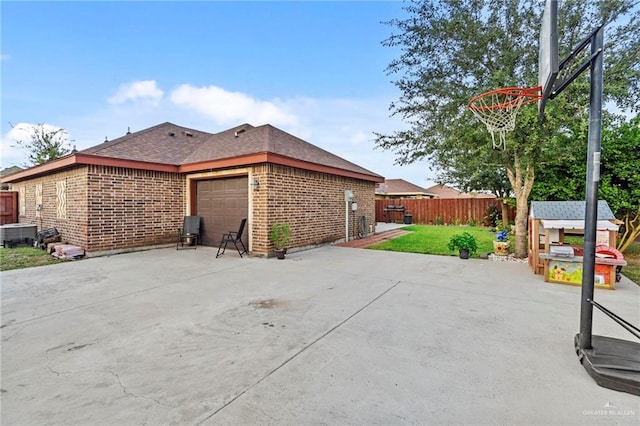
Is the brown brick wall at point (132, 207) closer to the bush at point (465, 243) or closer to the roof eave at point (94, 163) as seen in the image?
the roof eave at point (94, 163)

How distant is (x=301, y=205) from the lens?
27.3 feet

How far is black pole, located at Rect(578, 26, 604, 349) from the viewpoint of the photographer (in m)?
2.40

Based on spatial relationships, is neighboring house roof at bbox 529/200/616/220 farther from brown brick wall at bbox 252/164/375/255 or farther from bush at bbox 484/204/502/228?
bush at bbox 484/204/502/228

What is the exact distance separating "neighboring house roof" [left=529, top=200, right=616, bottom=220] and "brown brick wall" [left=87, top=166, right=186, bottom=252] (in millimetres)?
9380

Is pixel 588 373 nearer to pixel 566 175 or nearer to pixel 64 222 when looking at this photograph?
pixel 566 175

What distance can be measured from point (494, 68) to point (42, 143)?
88.5 feet

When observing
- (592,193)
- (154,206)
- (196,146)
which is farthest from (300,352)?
(196,146)

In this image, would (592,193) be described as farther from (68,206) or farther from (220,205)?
(68,206)

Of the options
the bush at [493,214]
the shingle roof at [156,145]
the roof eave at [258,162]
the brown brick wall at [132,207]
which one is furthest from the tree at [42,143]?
the bush at [493,214]

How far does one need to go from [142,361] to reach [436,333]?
2756mm

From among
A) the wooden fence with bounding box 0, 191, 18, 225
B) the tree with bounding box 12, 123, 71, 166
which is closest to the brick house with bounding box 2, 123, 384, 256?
the wooden fence with bounding box 0, 191, 18, 225

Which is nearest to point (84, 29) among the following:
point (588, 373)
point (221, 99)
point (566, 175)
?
point (221, 99)

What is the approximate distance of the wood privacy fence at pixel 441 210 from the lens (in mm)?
16438

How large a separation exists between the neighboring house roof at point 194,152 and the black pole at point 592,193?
582cm
